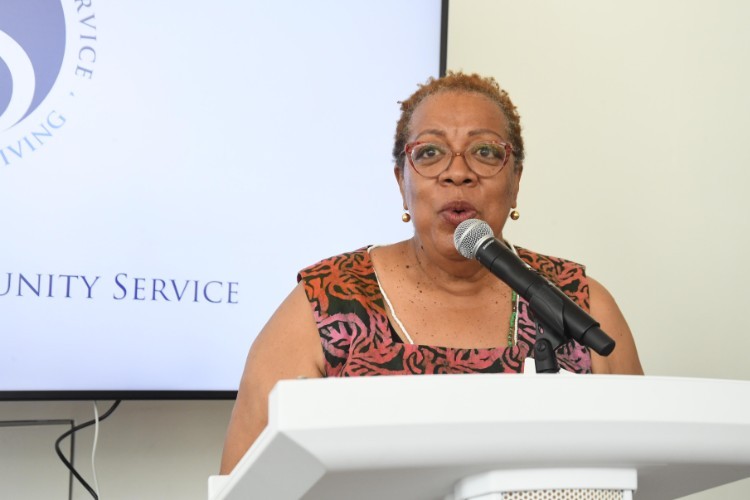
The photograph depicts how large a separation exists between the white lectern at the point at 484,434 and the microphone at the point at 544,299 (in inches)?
9.5

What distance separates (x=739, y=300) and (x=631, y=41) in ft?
3.29

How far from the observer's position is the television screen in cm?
235

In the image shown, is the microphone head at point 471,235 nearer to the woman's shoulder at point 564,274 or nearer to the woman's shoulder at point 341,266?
the woman's shoulder at point 341,266

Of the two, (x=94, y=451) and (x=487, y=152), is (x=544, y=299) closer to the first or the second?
(x=487, y=152)

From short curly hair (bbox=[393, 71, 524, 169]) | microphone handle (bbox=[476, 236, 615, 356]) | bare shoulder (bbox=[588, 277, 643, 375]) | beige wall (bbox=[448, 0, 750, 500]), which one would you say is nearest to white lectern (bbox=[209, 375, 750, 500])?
microphone handle (bbox=[476, 236, 615, 356])

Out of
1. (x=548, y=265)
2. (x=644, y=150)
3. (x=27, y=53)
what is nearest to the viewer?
(x=548, y=265)

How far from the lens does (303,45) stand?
2.70m

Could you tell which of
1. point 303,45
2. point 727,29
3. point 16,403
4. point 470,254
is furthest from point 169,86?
point 727,29

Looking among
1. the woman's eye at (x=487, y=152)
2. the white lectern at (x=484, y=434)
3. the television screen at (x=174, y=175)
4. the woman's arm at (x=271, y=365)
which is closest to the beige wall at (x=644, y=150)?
the television screen at (x=174, y=175)

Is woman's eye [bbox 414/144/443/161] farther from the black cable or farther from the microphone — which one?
the black cable

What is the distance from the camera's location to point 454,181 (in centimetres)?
Answer: 196

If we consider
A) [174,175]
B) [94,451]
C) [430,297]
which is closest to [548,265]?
[430,297]

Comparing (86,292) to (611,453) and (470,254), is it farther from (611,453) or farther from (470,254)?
(611,453)

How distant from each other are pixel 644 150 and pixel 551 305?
2.35 m
